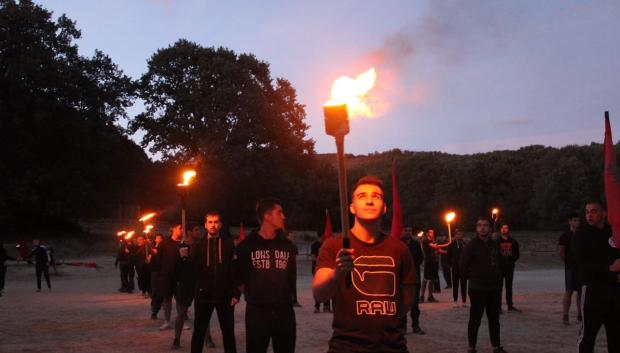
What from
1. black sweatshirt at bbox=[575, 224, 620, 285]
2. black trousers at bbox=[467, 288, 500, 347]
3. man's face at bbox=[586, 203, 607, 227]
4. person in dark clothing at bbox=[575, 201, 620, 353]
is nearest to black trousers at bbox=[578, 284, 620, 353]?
person in dark clothing at bbox=[575, 201, 620, 353]

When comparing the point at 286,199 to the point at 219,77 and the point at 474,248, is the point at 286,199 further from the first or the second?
the point at 474,248

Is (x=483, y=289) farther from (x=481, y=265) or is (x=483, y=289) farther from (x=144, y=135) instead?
(x=144, y=135)

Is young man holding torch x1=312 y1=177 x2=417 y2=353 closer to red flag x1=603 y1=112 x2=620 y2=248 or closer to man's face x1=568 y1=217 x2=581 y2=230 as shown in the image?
red flag x1=603 y1=112 x2=620 y2=248

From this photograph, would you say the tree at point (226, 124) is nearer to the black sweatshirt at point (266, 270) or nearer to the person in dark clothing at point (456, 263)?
the person in dark clothing at point (456, 263)

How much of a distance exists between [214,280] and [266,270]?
159 cm

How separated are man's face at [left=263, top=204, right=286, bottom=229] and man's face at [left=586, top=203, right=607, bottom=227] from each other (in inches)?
145

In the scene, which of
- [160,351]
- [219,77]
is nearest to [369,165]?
[219,77]

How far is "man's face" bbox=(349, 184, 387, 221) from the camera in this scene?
14.5 ft

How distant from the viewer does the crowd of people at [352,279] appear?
4.35m

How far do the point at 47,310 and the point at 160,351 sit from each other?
8.50 metres

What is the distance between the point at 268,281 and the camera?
7.09m

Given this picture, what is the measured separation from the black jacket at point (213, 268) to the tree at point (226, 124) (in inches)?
1421

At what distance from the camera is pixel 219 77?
4747 cm

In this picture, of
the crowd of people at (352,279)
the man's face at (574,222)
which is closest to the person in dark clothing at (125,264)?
the crowd of people at (352,279)
